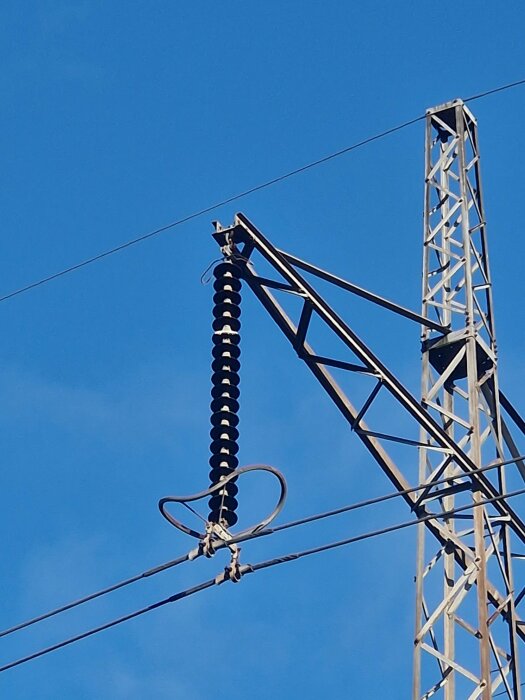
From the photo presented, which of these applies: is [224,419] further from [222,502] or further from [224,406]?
[222,502]

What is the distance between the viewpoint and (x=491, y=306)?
639 inches

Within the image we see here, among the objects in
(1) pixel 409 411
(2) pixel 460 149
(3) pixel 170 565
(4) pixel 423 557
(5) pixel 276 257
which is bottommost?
(3) pixel 170 565

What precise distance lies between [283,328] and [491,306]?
8.09 ft

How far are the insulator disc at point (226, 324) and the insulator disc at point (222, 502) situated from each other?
176 centimetres

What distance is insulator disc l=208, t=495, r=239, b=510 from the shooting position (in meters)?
12.9

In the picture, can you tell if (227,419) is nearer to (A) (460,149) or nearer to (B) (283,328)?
(B) (283,328)

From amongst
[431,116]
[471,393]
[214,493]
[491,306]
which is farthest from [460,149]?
[214,493]

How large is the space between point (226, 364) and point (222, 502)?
1.40 metres

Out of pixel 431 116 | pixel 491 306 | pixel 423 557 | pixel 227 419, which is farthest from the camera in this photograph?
pixel 431 116

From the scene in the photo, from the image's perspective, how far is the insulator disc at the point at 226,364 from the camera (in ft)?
45.3

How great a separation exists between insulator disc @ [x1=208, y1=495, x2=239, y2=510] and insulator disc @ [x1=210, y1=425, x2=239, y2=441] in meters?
0.60

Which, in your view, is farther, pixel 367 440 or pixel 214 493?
pixel 367 440

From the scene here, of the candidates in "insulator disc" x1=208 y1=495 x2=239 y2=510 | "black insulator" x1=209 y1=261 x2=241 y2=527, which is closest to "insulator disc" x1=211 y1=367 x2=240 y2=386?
"black insulator" x1=209 y1=261 x2=241 y2=527

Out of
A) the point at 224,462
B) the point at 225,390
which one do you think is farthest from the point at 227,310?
the point at 224,462
